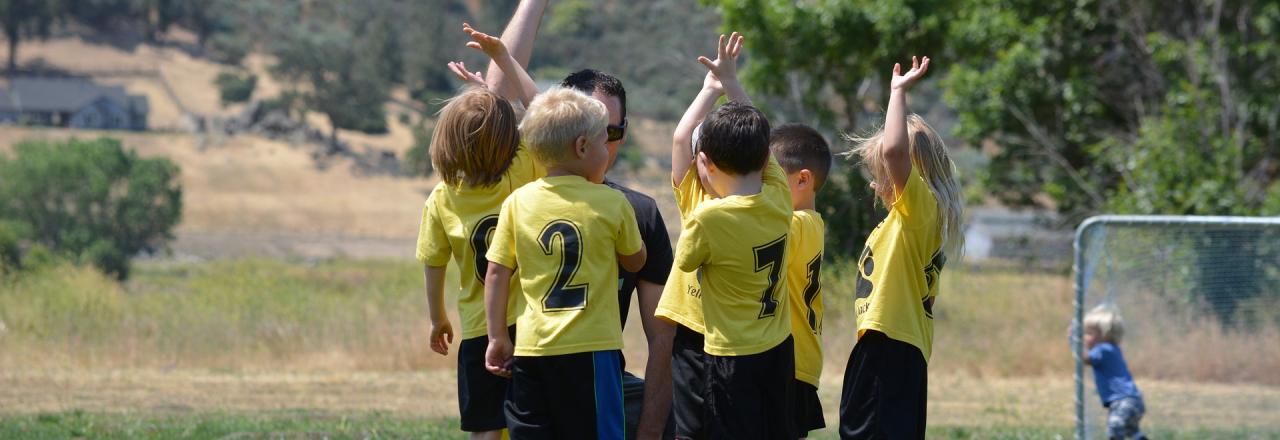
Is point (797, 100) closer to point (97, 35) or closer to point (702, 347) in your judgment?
point (702, 347)

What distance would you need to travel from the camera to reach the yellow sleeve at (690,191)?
4.63m

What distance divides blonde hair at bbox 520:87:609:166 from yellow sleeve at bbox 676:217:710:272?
0.43 m

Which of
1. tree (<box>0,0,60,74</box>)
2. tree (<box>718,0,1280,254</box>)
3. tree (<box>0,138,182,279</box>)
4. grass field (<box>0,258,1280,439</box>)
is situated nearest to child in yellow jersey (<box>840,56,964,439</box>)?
grass field (<box>0,258,1280,439</box>)

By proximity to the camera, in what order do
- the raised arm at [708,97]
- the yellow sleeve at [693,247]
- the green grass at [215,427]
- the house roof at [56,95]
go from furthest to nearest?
the house roof at [56,95] → the green grass at [215,427] → the raised arm at [708,97] → the yellow sleeve at [693,247]

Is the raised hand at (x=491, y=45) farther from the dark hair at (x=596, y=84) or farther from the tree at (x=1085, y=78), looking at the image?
the tree at (x=1085, y=78)

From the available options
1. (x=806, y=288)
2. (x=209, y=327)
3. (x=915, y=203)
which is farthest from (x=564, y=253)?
(x=209, y=327)

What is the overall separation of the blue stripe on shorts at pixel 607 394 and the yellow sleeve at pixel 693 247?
0.39m

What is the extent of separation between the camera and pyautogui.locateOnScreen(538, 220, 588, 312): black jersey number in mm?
4125

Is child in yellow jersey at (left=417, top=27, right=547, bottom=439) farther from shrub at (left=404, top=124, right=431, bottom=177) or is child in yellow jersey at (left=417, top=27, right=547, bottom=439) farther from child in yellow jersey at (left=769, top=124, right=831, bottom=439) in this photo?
shrub at (left=404, top=124, right=431, bottom=177)

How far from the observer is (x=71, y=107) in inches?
3413

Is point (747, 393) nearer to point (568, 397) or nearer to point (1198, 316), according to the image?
point (568, 397)

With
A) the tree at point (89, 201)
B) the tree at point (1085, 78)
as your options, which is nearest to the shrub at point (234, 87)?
the tree at point (89, 201)

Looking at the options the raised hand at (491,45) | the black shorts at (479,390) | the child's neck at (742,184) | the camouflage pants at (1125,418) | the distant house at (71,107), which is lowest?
the camouflage pants at (1125,418)

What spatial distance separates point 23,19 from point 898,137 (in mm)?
106320
